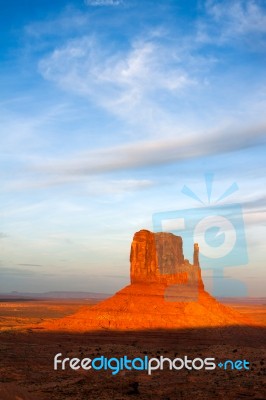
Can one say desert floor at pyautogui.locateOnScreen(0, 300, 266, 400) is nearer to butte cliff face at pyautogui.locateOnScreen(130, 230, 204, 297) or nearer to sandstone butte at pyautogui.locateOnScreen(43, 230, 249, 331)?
sandstone butte at pyautogui.locateOnScreen(43, 230, 249, 331)

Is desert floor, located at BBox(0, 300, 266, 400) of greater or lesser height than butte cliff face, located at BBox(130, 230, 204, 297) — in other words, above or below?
below

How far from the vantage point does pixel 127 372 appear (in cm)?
3878

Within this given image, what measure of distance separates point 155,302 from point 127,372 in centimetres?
4300

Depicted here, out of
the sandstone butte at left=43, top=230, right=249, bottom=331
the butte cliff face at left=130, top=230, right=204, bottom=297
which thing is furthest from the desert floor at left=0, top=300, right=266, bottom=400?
the butte cliff face at left=130, top=230, right=204, bottom=297

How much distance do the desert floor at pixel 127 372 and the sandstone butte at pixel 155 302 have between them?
4205 mm

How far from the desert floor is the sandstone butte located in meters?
4.21

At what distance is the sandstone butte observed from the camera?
74.9 meters

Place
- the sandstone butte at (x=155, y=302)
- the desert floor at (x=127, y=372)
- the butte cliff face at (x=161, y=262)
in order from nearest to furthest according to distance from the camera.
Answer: the desert floor at (x=127, y=372), the sandstone butte at (x=155, y=302), the butte cliff face at (x=161, y=262)

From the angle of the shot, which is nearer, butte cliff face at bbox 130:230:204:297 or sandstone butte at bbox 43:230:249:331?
sandstone butte at bbox 43:230:249:331

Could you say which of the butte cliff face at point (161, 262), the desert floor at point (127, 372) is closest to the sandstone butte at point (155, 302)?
the butte cliff face at point (161, 262)

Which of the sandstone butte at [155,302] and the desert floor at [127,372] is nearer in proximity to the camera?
the desert floor at [127,372]

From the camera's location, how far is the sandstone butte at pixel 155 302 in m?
74.9

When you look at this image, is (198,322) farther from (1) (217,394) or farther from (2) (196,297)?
(1) (217,394)

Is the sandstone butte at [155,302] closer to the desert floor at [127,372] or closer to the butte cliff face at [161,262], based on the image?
the butte cliff face at [161,262]
